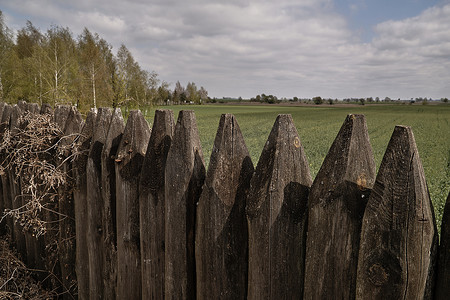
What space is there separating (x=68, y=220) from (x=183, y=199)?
1590mm

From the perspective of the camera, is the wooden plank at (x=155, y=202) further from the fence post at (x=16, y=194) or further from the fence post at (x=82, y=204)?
the fence post at (x=16, y=194)

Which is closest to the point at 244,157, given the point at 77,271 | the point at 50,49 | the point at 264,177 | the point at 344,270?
the point at 264,177

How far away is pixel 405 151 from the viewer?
103 cm

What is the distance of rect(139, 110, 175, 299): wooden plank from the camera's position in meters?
1.79

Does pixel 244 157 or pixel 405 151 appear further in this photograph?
pixel 244 157

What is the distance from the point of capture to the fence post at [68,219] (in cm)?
255

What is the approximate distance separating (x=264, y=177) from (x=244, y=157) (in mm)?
188

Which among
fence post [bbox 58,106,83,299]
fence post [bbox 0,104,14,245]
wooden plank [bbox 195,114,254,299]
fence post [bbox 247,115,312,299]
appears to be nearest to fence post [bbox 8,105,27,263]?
fence post [bbox 0,104,14,245]

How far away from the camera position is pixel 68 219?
268 centimetres

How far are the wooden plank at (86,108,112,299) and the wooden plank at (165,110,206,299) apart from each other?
0.82m

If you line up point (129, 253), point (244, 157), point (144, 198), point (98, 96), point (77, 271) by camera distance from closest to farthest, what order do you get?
point (244, 157) → point (144, 198) → point (129, 253) → point (77, 271) → point (98, 96)

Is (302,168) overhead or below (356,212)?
overhead

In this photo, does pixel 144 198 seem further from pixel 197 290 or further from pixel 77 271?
pixel 77 271

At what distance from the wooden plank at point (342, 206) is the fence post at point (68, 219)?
2096 millimetres
